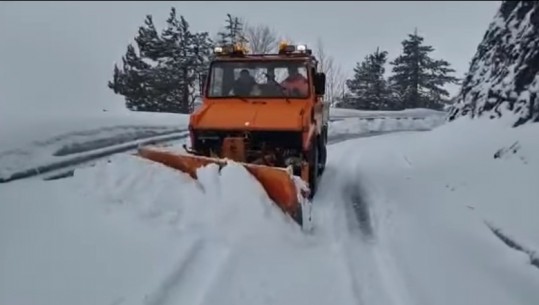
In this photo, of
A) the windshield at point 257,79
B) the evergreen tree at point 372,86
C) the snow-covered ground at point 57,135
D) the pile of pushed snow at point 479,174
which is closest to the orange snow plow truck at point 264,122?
the windshield at point 257,79

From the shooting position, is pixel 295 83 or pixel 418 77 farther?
pixel 418 77

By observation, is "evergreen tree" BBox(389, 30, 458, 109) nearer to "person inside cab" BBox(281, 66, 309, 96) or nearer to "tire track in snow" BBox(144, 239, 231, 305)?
"person inside cab" BBox(281, 66, 309, 96)

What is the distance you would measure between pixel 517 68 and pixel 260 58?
502 centimetres

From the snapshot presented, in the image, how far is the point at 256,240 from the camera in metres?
5.36

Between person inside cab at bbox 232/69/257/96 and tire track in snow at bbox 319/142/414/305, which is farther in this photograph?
person inside cab at bbox 232/69/257/96

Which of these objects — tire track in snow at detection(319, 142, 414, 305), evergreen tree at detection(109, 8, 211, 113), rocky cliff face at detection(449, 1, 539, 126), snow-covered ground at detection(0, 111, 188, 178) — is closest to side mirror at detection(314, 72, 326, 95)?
tire track in snow at detection(319, 142, 414, 305)

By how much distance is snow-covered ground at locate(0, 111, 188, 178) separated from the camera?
802cm

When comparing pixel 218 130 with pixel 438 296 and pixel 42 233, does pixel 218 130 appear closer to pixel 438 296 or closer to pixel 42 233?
pixel 42 233

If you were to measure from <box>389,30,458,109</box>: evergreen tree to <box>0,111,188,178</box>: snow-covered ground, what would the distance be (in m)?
25.6

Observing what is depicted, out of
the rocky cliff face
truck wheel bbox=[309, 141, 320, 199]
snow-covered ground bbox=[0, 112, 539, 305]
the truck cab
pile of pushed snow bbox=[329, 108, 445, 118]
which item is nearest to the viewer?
snow-covered ground bbox=[0, 112, 539, 305]

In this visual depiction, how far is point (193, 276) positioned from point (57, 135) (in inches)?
248

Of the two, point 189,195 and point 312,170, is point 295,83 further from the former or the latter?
point 189,195

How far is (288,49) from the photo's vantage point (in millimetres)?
8680

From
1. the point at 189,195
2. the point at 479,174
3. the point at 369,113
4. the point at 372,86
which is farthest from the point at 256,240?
the point at 372,86
